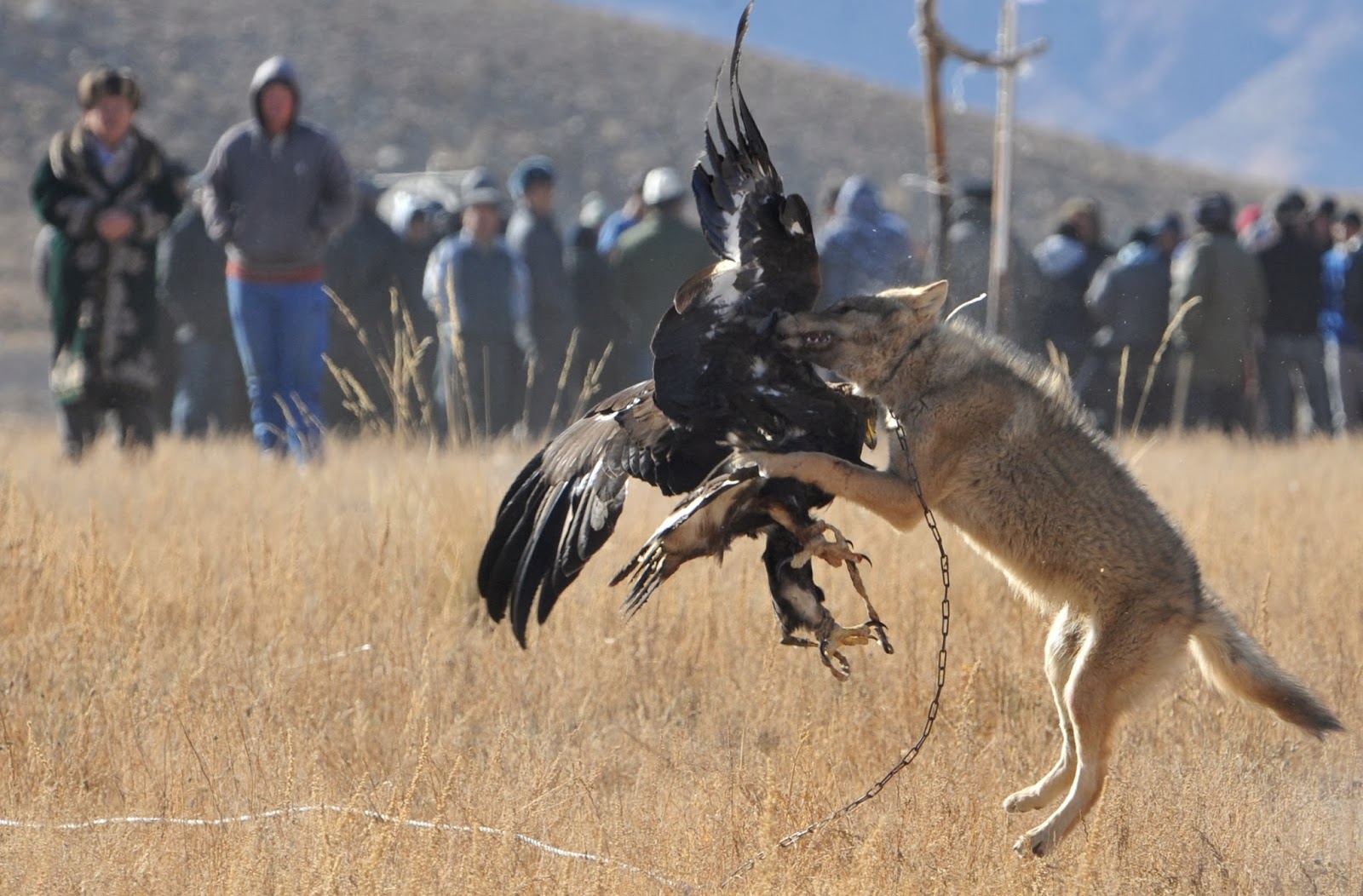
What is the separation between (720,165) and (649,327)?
8.97 m

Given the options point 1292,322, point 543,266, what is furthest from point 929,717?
point 1292,322

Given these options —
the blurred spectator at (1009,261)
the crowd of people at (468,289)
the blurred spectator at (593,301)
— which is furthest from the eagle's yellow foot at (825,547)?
the blurred spectator at (593,301)

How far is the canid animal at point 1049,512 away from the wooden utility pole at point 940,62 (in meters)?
5.73

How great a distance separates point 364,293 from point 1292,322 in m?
8.04

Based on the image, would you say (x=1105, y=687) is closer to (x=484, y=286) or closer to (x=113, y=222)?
(x=113, y=222)

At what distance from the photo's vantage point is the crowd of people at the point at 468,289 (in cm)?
959

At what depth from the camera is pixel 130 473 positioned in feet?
30.9

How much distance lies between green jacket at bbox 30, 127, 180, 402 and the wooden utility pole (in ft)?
15.9

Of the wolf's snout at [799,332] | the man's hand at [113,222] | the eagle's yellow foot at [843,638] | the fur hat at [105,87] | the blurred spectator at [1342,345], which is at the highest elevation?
the fur hat at [105,87]

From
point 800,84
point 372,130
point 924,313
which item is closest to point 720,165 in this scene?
point 924,313

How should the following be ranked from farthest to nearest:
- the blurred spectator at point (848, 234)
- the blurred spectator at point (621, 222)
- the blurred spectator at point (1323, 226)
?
the blurred spectator at point (621, 222), the blurred spectator at point (1323, 226), the blurred spectator at point (848, 234)

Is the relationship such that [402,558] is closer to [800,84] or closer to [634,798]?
[634,798]

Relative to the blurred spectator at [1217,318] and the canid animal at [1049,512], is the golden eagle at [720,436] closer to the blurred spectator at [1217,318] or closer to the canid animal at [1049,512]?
the canid animal at [1049,512]

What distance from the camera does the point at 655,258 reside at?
1325 centimetres
